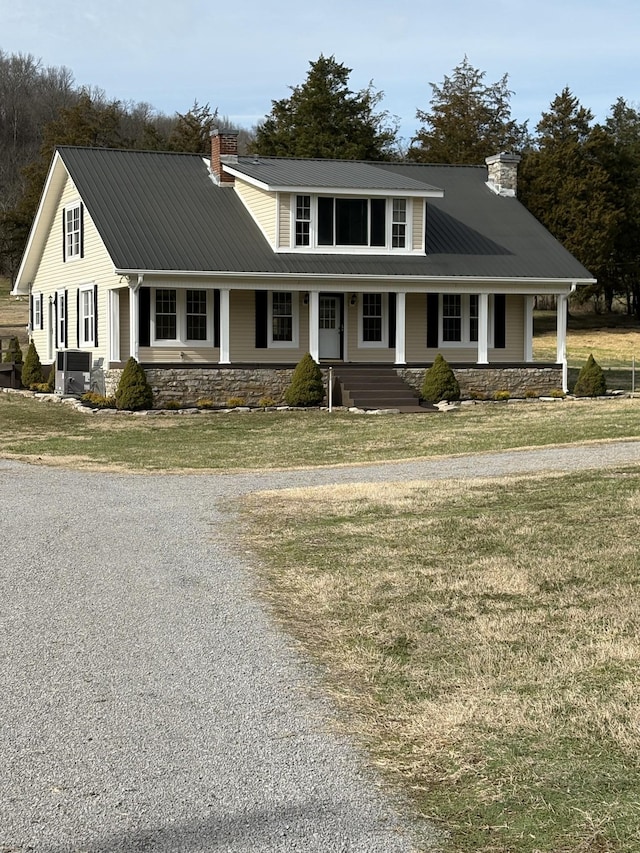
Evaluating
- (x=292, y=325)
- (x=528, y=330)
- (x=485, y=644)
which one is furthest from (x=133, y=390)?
(x=485, y=644)

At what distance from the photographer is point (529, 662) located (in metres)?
6.11

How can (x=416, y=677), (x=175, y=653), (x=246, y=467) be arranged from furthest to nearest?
(x=246, y=467) → (x=175, y=653) → (x=416, y=677)

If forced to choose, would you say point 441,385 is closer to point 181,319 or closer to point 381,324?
point 381,324

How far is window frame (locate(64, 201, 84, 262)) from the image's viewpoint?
2900 centimetres

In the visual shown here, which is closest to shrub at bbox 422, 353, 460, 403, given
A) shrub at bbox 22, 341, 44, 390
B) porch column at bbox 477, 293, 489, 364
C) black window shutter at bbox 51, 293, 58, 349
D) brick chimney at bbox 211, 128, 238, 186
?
porch column at bbox 477, 293, 489, 364

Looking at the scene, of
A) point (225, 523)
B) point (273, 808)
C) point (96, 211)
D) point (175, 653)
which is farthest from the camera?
point (96, 211)

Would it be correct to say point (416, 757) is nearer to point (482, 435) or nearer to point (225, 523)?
point (225, 523)

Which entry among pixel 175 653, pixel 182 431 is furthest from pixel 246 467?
pixel 175 653

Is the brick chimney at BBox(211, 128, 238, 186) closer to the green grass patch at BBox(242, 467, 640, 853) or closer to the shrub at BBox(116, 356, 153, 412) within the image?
the shrub at BBox(116, 356, 153, 412)

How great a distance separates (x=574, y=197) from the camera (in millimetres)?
51219

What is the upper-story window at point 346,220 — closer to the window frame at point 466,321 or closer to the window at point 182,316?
the window frame at point 466,321

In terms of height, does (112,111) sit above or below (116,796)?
above

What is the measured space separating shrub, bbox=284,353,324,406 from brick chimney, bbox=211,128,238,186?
6.85 metres

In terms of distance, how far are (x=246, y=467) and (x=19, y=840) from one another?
Result: 12.2 meters
